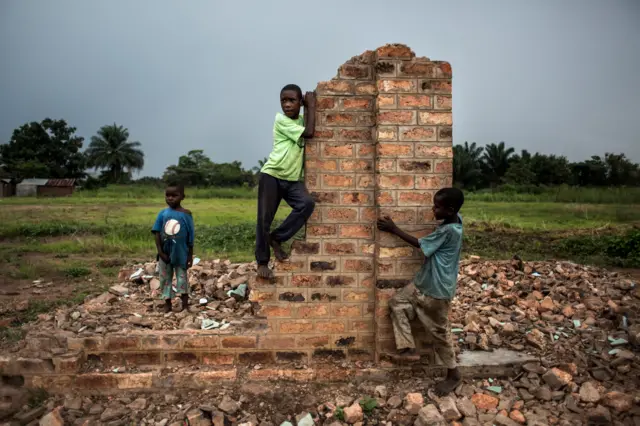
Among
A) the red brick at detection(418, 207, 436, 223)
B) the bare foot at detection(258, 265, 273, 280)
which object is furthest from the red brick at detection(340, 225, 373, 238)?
the bare foot at detection(258, 265, 273, 280)

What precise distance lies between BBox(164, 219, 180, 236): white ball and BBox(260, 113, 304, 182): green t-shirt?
4.65 feet

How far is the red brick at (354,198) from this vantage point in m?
3.28

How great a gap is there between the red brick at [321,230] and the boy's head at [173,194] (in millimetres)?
1647

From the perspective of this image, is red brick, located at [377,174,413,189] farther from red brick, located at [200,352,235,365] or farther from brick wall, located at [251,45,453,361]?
red brick, located at [200,352,235,365]

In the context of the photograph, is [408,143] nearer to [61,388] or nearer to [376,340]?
[376,340]

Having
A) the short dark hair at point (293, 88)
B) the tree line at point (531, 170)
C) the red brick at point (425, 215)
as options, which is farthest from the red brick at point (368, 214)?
the tree line at point (531, 170)

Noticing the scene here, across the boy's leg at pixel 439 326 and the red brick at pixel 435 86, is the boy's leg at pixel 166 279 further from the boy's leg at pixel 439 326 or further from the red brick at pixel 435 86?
the red brick at pixel 435 86

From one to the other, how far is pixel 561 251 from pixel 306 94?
908 cm

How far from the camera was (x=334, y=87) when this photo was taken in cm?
324

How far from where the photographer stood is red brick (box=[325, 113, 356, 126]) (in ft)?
10.7

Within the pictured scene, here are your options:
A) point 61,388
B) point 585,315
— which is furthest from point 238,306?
point 585,315

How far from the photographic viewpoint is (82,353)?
3350 millimetres

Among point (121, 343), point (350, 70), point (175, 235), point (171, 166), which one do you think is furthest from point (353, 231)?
point (171, 166)

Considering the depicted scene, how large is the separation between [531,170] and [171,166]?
3229 cm
